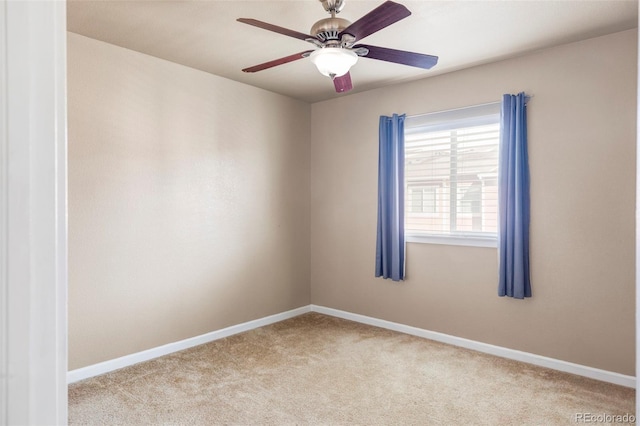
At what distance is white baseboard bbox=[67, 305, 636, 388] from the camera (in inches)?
120

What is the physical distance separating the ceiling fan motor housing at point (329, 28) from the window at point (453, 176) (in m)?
1.95

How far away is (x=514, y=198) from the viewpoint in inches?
133

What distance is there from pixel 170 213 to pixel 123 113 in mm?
893

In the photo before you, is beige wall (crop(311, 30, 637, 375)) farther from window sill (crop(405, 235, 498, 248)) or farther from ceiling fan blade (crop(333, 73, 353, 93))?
ceiling fan blade (crop(333, 73, 353, 93))

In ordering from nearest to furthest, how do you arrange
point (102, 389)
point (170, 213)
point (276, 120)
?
point (102, 389), point (170, 213), point (276, 120)

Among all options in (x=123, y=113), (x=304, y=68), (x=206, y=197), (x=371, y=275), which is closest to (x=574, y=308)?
(x=371, y=275)

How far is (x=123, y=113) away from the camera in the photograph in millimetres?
3275

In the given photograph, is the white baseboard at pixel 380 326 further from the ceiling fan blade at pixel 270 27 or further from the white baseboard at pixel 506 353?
the ceiling fan blade at pixel 270 27

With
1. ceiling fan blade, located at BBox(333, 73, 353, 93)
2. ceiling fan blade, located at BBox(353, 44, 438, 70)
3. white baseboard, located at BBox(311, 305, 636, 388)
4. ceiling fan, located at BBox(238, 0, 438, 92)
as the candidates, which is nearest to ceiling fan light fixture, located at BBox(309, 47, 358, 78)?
ceiling fan, located at BBox(238, 0, 438, 92)

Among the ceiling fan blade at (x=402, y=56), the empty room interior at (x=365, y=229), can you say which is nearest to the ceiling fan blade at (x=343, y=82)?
the empty room interior at (x=365, y=229)

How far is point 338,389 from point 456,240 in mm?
1752

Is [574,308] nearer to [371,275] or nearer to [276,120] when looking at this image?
[371,275]

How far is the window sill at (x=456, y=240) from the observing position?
3621 millimetres

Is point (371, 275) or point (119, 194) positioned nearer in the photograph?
point (119, 194)
